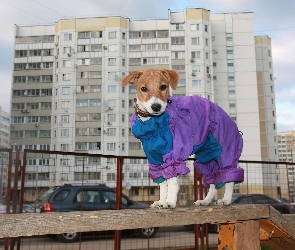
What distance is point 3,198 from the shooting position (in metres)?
4.49

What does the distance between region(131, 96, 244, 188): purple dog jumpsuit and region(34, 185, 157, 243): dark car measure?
14.6 feet

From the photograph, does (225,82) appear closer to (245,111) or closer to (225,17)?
(245,111)

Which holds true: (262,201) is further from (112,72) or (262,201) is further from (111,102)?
(112,72)

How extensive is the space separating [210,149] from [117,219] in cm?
118

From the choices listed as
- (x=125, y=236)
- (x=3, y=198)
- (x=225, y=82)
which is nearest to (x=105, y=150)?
(x=225, y=82)

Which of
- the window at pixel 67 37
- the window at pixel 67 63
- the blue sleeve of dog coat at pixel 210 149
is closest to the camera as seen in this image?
the blue sleeve of dog coat at pixel 210 149

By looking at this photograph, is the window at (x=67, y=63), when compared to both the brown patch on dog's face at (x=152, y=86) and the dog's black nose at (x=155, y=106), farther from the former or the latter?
the dog's black nose at (x=155, y=106)

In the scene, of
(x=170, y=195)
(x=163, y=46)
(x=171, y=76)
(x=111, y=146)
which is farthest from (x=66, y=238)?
(x=163, y=46)

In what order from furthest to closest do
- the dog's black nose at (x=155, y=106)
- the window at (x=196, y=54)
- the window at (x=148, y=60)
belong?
the window at (x=148, y=60)
the window at (x=196, y=54)
the dog's black nose at (x=155, y=106)

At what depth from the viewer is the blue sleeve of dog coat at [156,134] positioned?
253 cm

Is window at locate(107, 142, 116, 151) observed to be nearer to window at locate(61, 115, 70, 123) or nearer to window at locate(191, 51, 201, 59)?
window at locate(61, 115, 70, 123)

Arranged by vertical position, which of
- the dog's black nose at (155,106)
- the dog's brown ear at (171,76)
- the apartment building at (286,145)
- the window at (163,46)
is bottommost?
the dog's black nose at (155,106)

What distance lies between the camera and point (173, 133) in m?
2.58

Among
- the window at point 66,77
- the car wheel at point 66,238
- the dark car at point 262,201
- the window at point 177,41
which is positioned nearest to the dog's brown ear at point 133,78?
the car wheel at point 66,238
